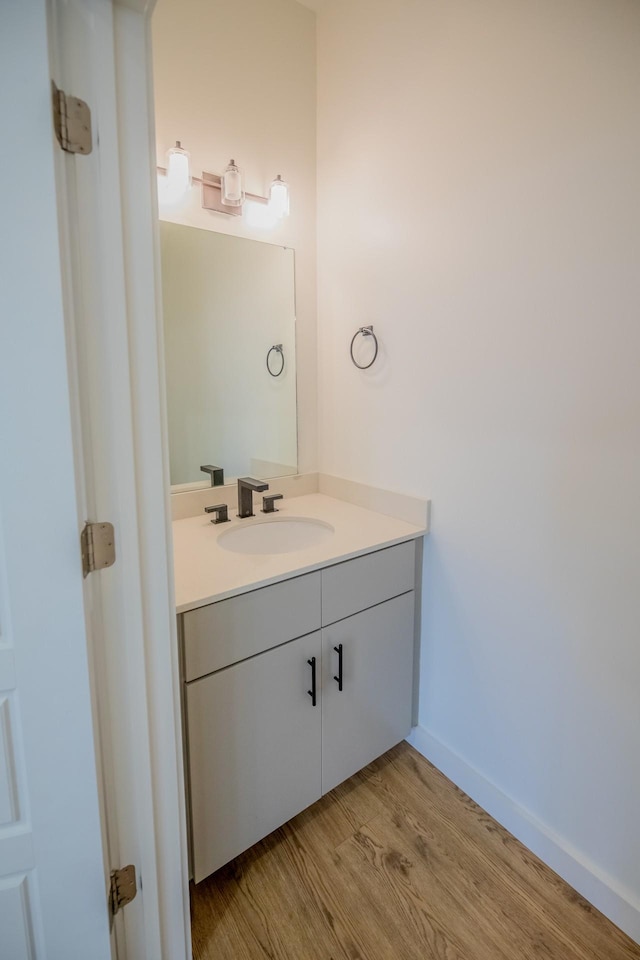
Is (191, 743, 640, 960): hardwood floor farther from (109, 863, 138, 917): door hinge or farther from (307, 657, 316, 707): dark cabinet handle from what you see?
(307, 657, 316, 707): dark cabinet handle

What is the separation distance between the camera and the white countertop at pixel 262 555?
1168mm

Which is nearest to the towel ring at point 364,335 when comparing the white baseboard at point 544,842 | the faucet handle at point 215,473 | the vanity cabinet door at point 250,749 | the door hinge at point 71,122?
the faucet handle at point 215,473

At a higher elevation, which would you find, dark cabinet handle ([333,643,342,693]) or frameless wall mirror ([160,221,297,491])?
frameless wall mirror ([160,221,297,491])

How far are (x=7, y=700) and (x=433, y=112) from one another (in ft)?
6.18

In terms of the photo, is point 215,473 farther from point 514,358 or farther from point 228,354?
point 514,358

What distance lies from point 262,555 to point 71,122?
1.11m

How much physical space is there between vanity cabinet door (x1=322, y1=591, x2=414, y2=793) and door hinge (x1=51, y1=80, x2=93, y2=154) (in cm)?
126

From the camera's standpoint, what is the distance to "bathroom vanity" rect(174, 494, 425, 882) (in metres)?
1.16

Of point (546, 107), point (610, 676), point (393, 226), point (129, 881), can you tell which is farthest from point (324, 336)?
point (129, 881)

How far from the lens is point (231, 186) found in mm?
1636

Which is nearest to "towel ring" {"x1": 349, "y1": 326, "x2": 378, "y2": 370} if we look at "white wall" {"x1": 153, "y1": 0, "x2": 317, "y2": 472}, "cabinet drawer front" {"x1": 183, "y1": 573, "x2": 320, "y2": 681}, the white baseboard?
"white wall" {"x1": 153, "y1": 0, "x2": 317, "y2": 472}

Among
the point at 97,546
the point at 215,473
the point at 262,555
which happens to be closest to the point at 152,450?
the point at 97,546

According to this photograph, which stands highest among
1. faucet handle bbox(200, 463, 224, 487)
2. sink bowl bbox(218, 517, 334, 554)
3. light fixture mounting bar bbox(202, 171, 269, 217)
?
light fixture mounting bar bbox(202, 171, 269, 217)

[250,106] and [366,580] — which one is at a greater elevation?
[250,106]
